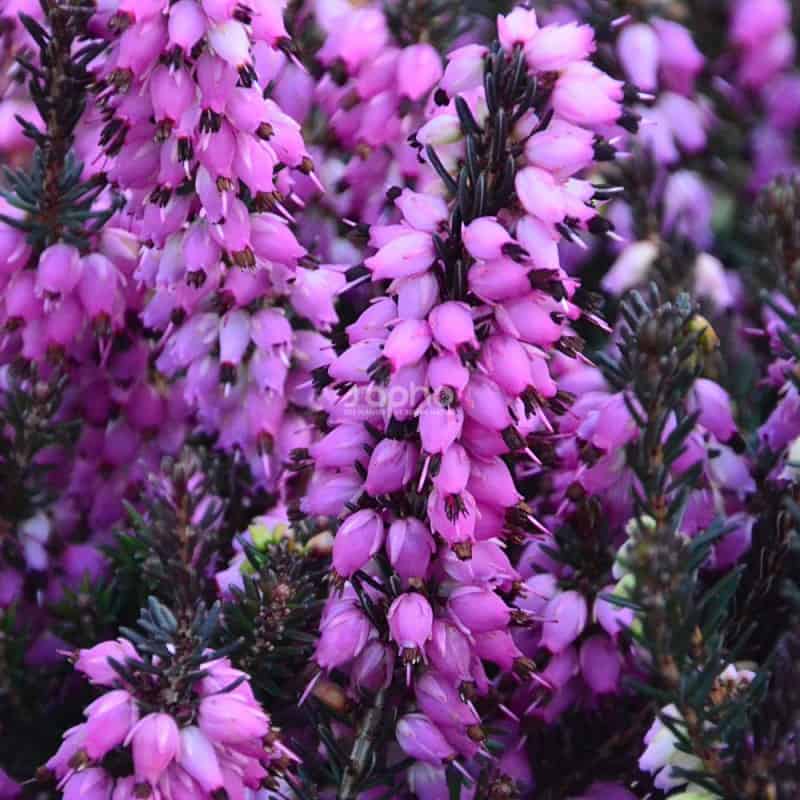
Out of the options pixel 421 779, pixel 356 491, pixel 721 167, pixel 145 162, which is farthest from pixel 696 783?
pixel 721 167

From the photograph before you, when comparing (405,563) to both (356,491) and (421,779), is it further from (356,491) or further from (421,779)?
(421,779)

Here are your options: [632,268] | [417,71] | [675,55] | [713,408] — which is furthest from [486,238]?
[675,55]

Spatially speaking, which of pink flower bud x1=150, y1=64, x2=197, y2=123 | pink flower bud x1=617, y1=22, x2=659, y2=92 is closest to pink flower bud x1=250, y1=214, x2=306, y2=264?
pink flower bud x1=150, y1=64, x2=197, y2=123

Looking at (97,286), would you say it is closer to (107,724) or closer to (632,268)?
(107,724)

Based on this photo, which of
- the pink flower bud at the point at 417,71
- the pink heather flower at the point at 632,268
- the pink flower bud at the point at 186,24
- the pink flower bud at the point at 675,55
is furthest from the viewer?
the pink flower bud at the point at 675,55

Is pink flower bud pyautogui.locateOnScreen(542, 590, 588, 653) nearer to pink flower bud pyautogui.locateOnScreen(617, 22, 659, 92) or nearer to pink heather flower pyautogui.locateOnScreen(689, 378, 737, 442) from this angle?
pink heather flower pyautogui.locateOnScreen(689, 378, 737, 442)

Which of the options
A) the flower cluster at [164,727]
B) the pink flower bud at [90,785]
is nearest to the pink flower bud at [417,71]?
the flower cluster at [164,727]

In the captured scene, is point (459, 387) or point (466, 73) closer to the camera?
point (459, 387)

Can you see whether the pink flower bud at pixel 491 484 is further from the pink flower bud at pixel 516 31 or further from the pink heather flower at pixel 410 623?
the pink flower bud at pixel 516 31
